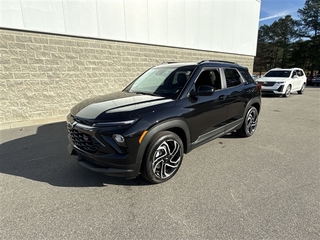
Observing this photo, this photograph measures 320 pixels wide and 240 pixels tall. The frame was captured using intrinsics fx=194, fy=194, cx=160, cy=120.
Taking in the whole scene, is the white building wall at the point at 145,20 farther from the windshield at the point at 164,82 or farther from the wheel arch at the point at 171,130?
the wheel arch at the point at 171,130

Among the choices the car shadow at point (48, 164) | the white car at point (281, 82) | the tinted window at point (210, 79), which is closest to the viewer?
the car shadow at point (48, 164)

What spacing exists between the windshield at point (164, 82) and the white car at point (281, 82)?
10330mm

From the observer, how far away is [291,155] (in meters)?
3.82

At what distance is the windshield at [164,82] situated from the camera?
10.7 feet

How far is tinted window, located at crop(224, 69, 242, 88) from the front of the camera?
4040mm

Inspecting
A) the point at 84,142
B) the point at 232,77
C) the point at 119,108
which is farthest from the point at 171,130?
the point at 232,77

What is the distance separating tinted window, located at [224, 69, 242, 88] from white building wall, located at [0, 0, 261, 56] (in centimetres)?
475

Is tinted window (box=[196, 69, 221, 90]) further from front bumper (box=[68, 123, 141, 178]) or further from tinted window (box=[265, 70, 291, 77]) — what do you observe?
tinted window (box=[265, 70, 291, 77])

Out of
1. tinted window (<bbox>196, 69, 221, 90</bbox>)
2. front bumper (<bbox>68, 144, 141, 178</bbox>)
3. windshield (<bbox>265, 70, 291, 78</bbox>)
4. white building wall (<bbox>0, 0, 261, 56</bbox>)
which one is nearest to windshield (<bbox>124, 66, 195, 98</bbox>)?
tinted window (<bbox>196, 69, 221, 90</bbox>)

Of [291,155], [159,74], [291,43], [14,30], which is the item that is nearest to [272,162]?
A: [291,155]

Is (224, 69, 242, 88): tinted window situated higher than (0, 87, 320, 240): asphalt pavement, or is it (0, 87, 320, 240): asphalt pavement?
(224, 69, 242, 88): tinted window

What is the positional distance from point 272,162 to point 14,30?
719 cm

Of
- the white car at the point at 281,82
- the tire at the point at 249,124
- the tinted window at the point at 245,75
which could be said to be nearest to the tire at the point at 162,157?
the tire at the point at 249,124

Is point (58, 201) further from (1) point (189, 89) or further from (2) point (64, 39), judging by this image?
(2) point (64, 39)
